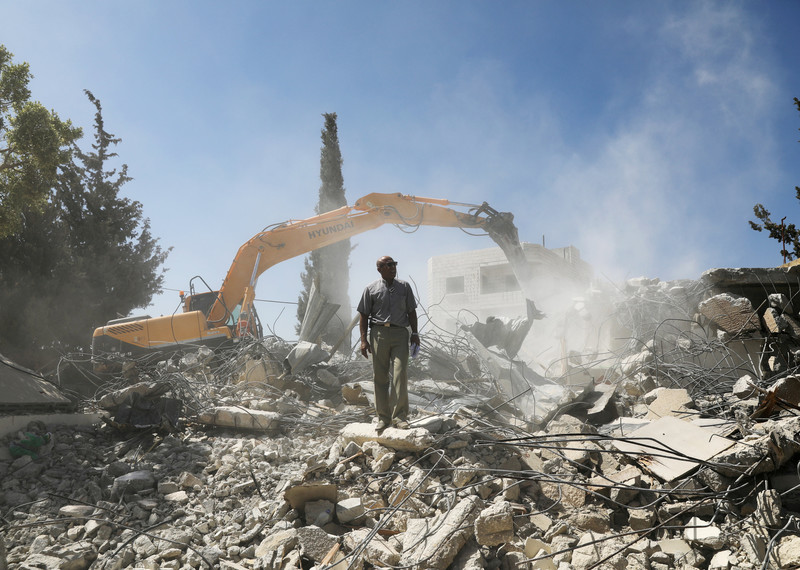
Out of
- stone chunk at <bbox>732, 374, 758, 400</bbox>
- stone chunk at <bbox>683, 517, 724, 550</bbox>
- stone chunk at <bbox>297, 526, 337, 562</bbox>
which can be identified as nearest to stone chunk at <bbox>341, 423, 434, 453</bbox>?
stone chunk at <bbox>297, 526, 337, 562</bbox>

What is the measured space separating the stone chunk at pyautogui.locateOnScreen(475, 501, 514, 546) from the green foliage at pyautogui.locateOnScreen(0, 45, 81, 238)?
525 inches

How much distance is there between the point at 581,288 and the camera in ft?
48.2

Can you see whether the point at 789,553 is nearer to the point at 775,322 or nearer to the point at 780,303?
the point at 775,322

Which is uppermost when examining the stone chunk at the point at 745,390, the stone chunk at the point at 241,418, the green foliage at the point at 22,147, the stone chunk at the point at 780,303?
the green foliage at the point at 22,147

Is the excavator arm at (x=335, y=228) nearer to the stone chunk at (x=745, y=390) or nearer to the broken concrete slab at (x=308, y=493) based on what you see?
the broken concrete slab at (x=308, y=493)

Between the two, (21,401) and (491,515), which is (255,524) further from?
(21,401)

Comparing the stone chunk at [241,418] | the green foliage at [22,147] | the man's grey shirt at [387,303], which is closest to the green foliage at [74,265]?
the green foliage at [22,147]

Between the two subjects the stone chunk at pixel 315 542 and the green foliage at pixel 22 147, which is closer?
the stone chunk at pixel 315 542

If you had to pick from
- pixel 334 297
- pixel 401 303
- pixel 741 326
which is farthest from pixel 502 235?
pixel 334 297

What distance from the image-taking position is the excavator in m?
9.30

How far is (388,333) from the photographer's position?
202 inches

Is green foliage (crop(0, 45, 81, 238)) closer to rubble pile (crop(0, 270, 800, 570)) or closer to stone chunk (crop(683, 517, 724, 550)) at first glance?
rubble pile (crop(0, 270, 800, 570))

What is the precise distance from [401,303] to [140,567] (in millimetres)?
3043

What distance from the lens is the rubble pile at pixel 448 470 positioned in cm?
337
